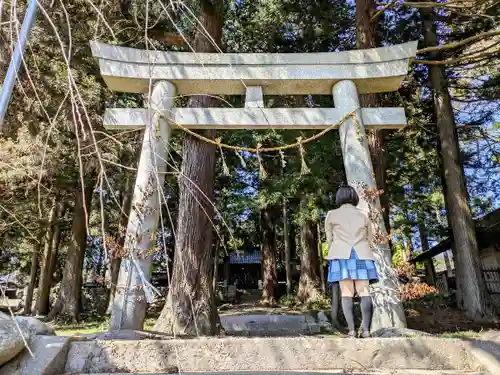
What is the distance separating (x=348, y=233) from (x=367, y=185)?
1129mm

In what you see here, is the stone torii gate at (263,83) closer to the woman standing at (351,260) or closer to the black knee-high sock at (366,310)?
the woman standing at (351,260)

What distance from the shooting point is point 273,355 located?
8.36 ft

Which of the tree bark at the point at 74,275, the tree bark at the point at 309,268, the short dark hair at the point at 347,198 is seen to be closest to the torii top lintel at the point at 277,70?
the short dark hair at the point at 347,198

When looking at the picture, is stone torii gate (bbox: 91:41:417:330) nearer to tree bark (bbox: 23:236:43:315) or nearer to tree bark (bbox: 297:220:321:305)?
tree bark (bbox: 297:220:321:305)

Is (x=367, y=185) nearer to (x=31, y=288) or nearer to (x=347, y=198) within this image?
(x=347, y=198)

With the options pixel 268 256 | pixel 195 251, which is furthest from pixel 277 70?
pixel 268 256

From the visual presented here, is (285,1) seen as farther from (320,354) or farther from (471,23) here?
(320,354)

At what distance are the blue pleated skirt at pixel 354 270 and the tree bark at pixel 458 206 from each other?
605 cm

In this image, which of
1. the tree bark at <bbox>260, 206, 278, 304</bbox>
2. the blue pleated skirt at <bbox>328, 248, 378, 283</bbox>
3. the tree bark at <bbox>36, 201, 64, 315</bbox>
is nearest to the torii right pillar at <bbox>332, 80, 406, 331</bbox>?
the blue pleated skirt at <bbox>328, 248, 378, 283</bbox>

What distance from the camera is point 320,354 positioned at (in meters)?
2.53

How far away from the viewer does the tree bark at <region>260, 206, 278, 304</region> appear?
15508 mm

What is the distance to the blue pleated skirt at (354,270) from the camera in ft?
10.4

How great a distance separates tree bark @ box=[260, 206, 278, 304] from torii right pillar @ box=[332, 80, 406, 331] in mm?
10861

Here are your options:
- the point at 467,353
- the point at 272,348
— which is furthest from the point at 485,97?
the point at 272,348
